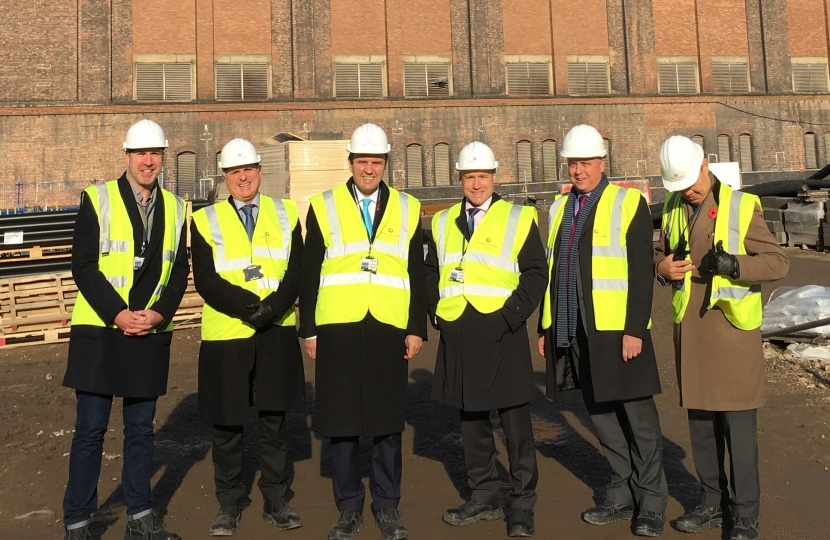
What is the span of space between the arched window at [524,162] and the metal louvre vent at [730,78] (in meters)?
8.71

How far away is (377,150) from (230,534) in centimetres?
242

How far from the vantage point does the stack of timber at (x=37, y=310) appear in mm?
11250

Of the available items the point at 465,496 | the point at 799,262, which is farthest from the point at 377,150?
the point at 799,262

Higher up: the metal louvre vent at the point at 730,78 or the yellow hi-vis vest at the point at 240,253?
the metal louvre vent at the point at 730,78

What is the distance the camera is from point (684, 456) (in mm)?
5938

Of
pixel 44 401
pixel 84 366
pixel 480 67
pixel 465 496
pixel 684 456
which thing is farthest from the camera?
pixel 480 67

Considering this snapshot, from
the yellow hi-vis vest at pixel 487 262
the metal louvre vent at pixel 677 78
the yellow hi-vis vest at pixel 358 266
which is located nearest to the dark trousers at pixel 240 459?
the yellow hi-vis vest at pixel 358 266

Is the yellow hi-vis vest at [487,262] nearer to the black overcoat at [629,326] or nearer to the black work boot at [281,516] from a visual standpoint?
the black overcoat at [629,326]

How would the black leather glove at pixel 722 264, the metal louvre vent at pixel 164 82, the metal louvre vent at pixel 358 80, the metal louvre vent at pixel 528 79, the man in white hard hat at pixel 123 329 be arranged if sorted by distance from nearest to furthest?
the black leather glove at pixel 722 264 < the man in white hard hat at pixel 123 329 < the metal louvre vent at pixel 164 82 < the metal louvre vent at pixel 358 80 < the metal louvre vent at pixel 528 79

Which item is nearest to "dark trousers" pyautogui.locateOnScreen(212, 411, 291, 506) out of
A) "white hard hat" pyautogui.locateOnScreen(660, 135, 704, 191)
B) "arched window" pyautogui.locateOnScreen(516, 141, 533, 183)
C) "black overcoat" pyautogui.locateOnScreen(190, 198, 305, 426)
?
"black overcoat" pyautogui.locateOnScreen(190, 198, 305, 426)

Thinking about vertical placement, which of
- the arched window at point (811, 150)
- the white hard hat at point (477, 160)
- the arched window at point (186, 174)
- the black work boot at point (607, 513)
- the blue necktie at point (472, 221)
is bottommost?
the black work boot at point (607, 513)

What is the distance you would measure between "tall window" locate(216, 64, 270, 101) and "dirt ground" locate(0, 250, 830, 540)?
2251cm

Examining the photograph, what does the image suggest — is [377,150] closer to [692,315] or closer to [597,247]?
[597,247]

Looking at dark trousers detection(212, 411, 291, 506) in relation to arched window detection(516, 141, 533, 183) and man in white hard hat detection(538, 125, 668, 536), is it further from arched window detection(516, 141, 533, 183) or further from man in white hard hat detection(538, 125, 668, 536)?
arched window detection(516, 141, 533, 183)
